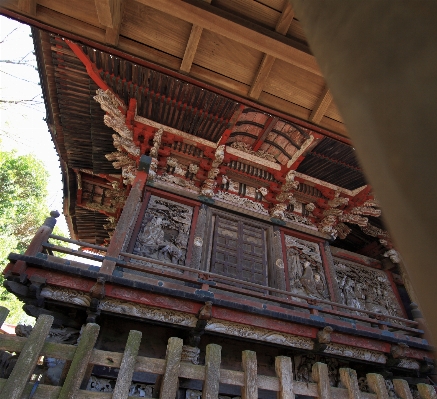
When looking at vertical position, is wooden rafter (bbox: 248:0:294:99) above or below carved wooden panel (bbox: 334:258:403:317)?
below

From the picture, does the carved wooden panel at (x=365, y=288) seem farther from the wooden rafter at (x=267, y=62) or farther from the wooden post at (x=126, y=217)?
the wooden rafter at (x=267, y=62)

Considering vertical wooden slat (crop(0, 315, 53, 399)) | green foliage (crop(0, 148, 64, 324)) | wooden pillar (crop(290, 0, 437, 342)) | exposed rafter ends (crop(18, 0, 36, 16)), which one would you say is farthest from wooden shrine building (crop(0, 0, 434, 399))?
green foliage (crop(0, 148, 64, 324))

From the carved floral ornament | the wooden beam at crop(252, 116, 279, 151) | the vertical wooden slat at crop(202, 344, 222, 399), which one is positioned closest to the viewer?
the vertical wooden slat at crop(202, 344, 222, 399)

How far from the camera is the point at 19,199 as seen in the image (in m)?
14.2

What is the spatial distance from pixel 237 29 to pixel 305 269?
214 inches

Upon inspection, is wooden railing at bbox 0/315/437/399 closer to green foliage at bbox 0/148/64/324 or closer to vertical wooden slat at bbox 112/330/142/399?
vertical wooden slat at bbox 112/330/142/399

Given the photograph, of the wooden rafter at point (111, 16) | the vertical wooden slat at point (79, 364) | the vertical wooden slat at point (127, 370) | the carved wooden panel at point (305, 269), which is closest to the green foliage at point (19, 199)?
the carved wooden panel at point (305, 269)

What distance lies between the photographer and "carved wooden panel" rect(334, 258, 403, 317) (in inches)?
291

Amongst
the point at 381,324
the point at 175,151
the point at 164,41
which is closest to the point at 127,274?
the point at 175,151

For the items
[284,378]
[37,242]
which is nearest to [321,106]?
[284,378]

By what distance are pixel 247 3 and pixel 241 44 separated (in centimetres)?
37

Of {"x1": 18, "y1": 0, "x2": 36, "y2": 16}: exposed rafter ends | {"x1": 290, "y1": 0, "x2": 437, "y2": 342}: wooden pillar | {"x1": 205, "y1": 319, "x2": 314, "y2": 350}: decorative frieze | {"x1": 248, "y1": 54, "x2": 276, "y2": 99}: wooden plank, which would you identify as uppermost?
{"x1": 248, "y1": 54, "x2": 276, "y2": 99}: wooden plank

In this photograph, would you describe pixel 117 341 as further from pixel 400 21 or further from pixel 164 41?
pixel 400 21

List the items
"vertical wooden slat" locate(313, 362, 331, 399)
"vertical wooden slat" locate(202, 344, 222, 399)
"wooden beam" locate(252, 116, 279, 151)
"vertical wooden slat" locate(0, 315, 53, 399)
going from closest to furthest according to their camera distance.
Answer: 1. "vertical wooden slat" locate(0, 315, 53, 399)
2. "vertical wooden slat" locate(202, 344, 222, 399)
3. "vertical wooden slat" locate(313, 362, 331, 399)
4. "wooden beam" locate(252, 116, 279, 151)
